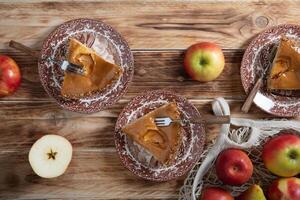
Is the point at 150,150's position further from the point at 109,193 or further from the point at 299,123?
the point at 299,123

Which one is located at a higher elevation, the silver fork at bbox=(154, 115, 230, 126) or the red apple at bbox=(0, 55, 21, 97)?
the red apple at bbox=(0, 55, 21, 97)

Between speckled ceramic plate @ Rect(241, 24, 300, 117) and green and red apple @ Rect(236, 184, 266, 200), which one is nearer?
green and red apple @ Rect(236, 184, 266, 200)

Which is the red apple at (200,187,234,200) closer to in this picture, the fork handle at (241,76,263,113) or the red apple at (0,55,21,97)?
the fork handle at (241,76,263,113)

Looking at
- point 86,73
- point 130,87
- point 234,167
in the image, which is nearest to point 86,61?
point 86,73

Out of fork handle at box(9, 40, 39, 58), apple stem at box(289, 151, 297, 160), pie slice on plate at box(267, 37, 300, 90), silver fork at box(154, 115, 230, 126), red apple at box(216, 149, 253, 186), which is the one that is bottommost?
red apple at box(216, 149, 253, 186)

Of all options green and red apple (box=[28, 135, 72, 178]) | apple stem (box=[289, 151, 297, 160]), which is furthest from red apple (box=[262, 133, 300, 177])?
green and red apple (box=[28, 135, 72, 178])

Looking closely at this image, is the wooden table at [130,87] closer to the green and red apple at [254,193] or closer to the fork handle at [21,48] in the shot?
the fork handle at [21,48]
